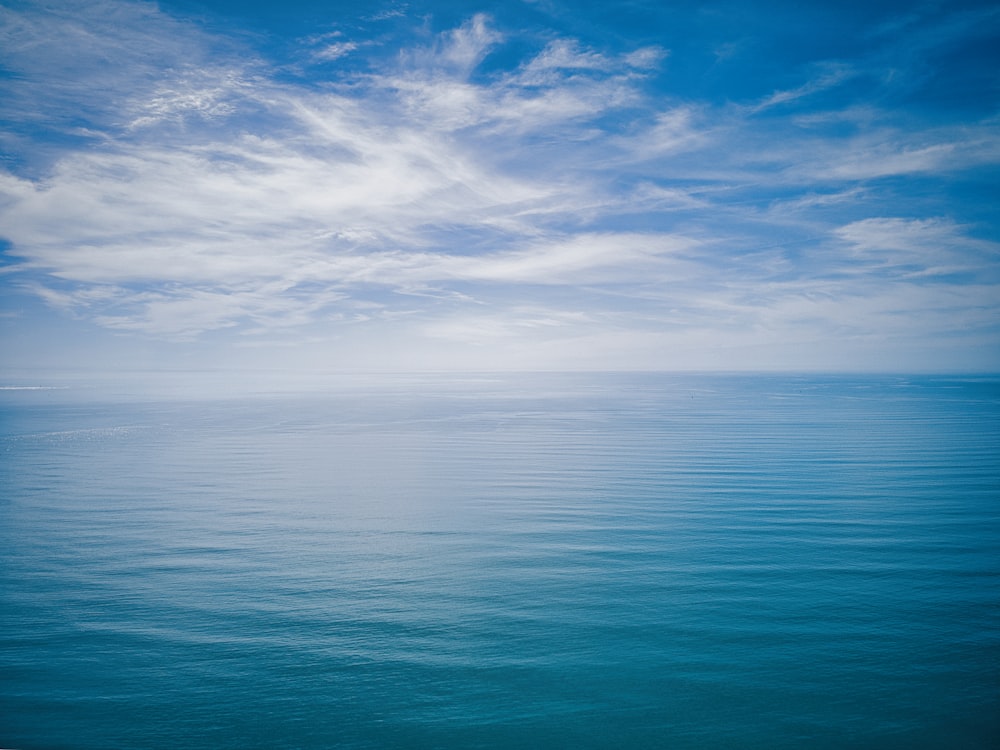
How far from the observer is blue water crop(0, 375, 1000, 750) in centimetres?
1176

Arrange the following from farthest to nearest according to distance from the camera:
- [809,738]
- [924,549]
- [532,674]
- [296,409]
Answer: [296,409], [924,549], [532,674], [809,738]

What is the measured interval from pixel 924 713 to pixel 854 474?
25504 millimetres

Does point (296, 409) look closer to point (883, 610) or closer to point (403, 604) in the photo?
point (403, 604)

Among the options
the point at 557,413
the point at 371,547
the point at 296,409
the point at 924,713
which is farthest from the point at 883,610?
the point at 296,409

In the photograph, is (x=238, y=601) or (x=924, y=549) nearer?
(x=238, y=601)

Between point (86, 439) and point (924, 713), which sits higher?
point (86, 439)

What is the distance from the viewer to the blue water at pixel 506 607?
38.6 ft

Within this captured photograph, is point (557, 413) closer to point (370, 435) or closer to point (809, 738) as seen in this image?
point (370, 435)

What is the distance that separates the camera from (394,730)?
37.6ft

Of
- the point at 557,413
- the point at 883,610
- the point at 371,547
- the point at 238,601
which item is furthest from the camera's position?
the point at 557,413

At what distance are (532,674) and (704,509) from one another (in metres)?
16.0

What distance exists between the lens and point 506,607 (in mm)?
16578

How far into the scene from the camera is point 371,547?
2267 centimetres

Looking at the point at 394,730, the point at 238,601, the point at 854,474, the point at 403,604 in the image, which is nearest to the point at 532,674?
the point at 394,730
